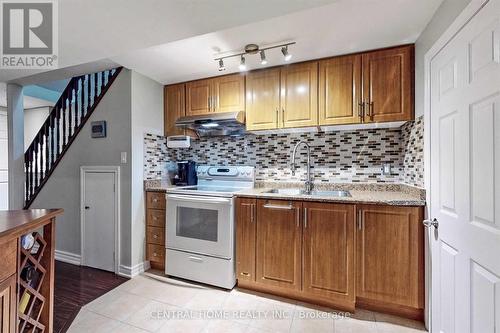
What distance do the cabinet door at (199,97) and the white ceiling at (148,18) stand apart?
100 cm

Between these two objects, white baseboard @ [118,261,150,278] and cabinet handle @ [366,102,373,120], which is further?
white baseboard @ [118,261,150,278]

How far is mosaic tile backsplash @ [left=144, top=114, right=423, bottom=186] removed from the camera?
2.15m

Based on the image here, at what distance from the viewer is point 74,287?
2240 millimetres

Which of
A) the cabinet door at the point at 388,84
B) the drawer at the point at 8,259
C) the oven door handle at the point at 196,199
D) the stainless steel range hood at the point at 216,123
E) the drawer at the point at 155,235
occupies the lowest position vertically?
the drawer at the point at 155,235

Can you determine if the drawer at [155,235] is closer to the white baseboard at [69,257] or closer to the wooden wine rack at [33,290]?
the white baseboard at [69,257]

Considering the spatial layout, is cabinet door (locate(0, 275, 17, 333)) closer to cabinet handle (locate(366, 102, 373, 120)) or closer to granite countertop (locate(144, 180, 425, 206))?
granite countertop (locate(144, 180, 425, 206))

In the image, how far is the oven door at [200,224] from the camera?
2.18 m

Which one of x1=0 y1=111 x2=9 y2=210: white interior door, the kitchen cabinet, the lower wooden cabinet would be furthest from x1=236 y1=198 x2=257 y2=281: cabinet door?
x1=0 y1=111 x2=9 y2=210: white interior door

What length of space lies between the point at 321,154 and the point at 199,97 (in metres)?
1.57

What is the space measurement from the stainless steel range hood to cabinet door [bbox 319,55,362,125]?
86 centimetres

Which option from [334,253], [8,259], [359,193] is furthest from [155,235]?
[359,193]

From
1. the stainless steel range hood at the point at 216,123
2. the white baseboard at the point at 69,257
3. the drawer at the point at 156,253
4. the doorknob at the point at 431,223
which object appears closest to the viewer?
the doorknob at the point at 431,223

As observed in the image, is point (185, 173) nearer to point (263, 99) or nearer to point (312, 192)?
point (263, 99)

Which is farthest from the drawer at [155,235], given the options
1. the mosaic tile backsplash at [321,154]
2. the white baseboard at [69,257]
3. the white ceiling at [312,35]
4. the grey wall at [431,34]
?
the grey wall at [431,34]
